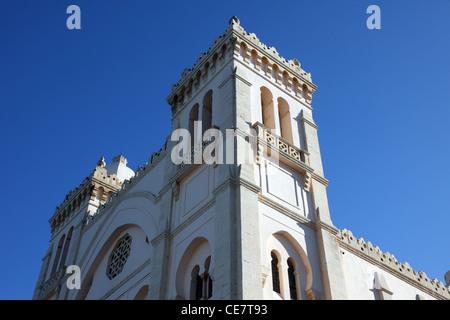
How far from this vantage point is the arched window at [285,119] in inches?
840

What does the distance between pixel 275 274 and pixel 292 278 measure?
0.77 meters

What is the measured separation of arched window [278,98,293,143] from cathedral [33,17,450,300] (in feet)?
0.18

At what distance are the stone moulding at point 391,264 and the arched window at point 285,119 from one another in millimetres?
4301

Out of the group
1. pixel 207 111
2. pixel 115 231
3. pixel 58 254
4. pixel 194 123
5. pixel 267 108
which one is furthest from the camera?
pixel 58 254

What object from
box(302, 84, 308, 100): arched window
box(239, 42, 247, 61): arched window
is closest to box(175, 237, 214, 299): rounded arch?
box(239, 42, 247, 61): arched window

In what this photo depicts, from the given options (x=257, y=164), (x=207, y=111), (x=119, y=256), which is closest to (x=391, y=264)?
(x=257, y=164)

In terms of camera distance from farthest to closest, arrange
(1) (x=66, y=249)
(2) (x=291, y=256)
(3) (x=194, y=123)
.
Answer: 1. (1) (x=66, y=249)
2. (3) (x=194, y=123)
3. (2) (x=291, y=256)

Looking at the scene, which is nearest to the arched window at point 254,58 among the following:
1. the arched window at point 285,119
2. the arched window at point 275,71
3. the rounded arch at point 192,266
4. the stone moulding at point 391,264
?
the arched window at point 275,71

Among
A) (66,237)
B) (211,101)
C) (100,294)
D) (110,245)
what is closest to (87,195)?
(66,237)

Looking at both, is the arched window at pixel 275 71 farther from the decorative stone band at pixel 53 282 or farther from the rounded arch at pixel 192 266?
the decorative stone band at pixel 53 282

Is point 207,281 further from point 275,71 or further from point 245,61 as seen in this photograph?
point 275,71

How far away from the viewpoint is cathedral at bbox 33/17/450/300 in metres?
16.4

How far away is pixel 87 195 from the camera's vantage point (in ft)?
97.0

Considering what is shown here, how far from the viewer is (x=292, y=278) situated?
17000 mm
